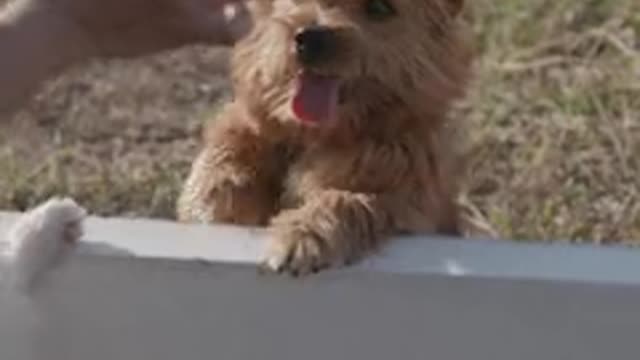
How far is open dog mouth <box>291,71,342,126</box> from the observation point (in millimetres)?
3137

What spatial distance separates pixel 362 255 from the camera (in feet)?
9.74

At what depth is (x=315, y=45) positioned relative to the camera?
10.1 ft

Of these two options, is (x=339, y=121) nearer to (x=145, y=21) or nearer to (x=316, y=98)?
(x=316, y=98)

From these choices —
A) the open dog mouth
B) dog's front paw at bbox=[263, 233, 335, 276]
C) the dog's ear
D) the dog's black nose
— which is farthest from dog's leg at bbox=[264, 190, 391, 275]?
the dog's ear

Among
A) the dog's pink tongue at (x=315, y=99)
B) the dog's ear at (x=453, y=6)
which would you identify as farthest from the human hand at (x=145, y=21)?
the dog's ear at (x=453, y=6)

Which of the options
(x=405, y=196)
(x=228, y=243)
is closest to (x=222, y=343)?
(x=228, y=243)

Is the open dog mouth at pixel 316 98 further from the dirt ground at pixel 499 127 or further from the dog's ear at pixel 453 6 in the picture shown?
the dirt ground at pixel 499 127

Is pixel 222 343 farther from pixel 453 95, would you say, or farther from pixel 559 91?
pixel 559 91

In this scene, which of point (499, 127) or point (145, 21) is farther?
point (499, 127)

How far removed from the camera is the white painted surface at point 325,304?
2.89 metres

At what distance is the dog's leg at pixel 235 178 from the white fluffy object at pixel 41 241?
0.43 metres

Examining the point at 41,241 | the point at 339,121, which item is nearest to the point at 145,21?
the point at 339,121

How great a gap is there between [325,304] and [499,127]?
1951 millimetres

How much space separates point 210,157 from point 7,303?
566 mm
